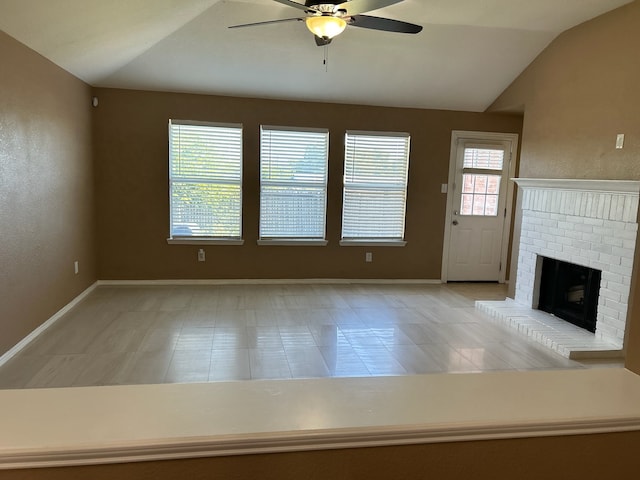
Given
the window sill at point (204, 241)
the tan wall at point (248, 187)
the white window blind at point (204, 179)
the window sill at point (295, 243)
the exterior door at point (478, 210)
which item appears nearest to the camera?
the tan wall at point (248, 187)

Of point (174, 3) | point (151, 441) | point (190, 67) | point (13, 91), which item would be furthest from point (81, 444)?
point (190, 67)

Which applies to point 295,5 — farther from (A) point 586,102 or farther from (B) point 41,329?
(B) point 41,329

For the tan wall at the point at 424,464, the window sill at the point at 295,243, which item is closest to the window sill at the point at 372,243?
the window sill at the point at 295,243

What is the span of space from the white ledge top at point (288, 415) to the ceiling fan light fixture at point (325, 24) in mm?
2508

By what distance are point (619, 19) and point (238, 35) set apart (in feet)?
11.3

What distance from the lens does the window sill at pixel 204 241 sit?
574 cm

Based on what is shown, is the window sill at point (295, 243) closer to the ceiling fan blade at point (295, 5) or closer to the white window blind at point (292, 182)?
the white window blind at point (292, 182)

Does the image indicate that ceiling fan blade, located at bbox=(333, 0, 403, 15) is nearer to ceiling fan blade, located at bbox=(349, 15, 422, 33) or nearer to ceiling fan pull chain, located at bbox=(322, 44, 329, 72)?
ceiling fan blade, located at bbox=(349, 15, 422, 33)

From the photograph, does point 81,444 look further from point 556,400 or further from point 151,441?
point 556,400

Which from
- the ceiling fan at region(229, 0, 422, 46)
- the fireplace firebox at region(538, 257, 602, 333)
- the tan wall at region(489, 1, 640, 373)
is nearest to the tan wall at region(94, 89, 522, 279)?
the tan wall at region(489, 1, 640, 373)

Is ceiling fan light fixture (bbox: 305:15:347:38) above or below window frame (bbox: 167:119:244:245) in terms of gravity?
above

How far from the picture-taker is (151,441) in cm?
84

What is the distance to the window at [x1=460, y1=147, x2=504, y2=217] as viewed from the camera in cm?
627

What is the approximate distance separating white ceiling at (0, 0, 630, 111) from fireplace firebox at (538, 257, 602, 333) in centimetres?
233
